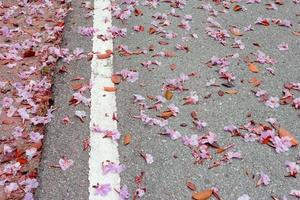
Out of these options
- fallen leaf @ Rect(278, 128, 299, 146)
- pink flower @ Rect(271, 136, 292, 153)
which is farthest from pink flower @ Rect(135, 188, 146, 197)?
fallen leaf @ Rect(278, 128, 299, 146)

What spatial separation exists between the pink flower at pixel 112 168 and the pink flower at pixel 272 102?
62.2 inches

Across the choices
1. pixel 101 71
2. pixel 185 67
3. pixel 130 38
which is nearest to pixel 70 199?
pixel 101 71

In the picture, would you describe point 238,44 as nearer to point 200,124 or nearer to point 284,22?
point 284,22

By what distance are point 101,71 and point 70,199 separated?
5.50ft

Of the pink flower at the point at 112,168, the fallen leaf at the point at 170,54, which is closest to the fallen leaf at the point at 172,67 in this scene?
the fallen leaf at the point at 170,54

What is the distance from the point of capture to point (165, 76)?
4422 millimetres

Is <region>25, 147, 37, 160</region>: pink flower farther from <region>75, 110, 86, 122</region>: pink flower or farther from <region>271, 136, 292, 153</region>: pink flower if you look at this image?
<region>271, 136, 292, 153</region>: pink flower

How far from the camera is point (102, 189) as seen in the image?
3.18 metres

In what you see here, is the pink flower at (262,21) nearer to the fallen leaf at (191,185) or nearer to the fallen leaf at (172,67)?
the fallen leaf at (172,67)

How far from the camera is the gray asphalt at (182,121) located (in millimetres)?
3260

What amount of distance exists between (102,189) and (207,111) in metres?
1.30

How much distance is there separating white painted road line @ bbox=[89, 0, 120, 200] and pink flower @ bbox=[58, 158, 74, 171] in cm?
16

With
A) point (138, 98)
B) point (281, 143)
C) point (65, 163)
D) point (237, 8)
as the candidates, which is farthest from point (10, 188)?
point (237, 8)

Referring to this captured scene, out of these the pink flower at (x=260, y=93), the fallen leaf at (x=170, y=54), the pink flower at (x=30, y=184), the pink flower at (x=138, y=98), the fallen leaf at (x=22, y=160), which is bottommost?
the fallen leaf at (x=22, y=160)
